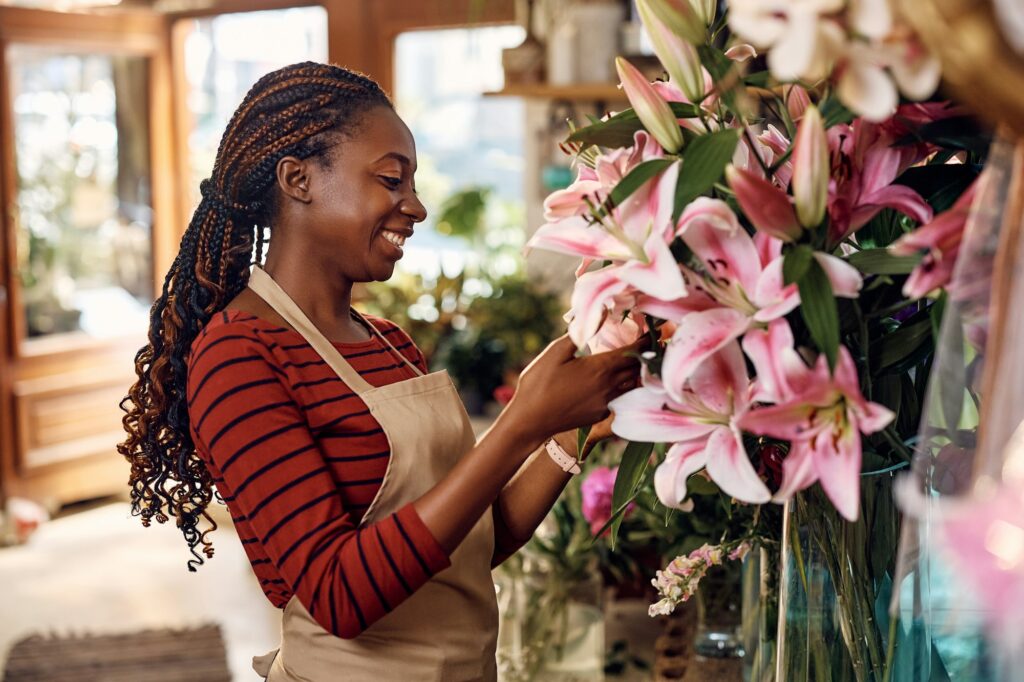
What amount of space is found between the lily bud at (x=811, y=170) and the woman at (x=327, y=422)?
1.13ft

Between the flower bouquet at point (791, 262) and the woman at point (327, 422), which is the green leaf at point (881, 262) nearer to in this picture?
the flower bouquet at point (791, 262)

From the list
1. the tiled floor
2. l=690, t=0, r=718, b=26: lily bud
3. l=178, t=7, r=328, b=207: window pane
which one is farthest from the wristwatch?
l=178, t=7, r=328, b=207: window pane

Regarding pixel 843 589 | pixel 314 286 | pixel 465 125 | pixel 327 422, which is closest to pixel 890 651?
pixel 843 589

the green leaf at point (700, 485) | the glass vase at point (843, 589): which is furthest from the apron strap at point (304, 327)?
the glass vase at point (843, 589)

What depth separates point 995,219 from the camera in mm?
593

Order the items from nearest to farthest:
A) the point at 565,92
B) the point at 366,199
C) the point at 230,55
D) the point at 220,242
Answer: the point at 366,199
the point at 220,242
the point at 565,92
the point at 230,55

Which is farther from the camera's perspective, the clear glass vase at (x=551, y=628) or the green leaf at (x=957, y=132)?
the clear glass vase at (x=551, y=628)

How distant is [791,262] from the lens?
719mm

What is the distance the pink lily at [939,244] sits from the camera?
2.18 feet

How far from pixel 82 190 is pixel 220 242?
15.8 ft

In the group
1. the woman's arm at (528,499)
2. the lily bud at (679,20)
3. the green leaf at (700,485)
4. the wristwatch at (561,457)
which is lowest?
the woman's arm at (528,499)

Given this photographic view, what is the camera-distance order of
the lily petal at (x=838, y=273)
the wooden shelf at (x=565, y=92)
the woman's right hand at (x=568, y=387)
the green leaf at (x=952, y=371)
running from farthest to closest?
1. the wooden shelf at (x=565, y=92)
2. the woman's right hand at (x=568, y=387)
3. the lily petal at (x=838, y=273)
4. the green leaf at (x=952, y=371)

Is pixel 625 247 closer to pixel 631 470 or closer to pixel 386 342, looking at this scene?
pixel 631 470

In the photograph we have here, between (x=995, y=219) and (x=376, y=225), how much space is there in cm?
73
